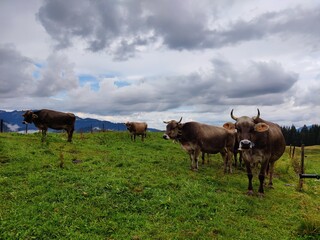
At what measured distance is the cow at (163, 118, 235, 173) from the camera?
20.8 m

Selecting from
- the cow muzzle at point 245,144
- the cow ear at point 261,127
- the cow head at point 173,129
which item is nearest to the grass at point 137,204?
the cow muzzle at point 245,144

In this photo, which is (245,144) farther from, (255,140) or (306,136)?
(306,136)

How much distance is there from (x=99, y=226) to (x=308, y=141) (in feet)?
460

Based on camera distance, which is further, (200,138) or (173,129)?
(173,129)

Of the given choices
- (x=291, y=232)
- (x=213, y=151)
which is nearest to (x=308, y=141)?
(x=213, y=151)

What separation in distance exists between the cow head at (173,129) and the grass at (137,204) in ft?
8.95

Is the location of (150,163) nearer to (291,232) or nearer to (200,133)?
(200,133)

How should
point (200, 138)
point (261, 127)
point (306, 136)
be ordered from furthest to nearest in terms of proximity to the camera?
point (306, 136), point (200, 138), point (261, 127)

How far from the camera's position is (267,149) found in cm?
1583

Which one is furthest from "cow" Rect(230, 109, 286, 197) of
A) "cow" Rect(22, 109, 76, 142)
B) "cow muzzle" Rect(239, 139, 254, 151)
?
"cow" Rect(22, 109, 76, 142)

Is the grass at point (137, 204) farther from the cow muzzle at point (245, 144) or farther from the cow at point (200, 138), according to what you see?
the cow muzzle at point (245, 144)

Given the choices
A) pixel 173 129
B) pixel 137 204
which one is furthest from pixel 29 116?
pixel 137 204

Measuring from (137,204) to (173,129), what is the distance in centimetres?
968

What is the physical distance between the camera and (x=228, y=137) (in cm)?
2181
